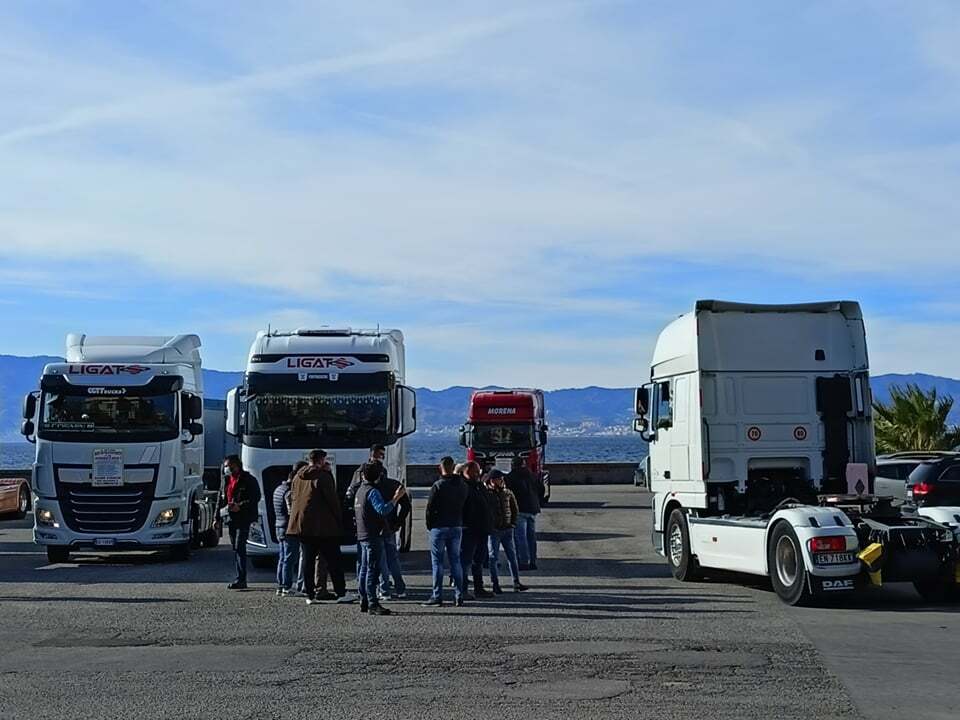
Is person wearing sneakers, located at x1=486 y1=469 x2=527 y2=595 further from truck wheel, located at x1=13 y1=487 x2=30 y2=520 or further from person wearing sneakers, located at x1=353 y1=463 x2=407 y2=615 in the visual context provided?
truck wheel, located at x1=13 y1=487 x2=30 y2=520

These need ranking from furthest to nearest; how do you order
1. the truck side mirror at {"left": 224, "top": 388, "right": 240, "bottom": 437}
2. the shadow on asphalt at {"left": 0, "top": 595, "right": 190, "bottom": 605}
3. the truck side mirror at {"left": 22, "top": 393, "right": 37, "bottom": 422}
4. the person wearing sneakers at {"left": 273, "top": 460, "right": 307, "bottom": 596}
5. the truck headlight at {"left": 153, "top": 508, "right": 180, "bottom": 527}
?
the truck headlight at {"left": 153, "top": 508, "right": 180, "bottom": 527} → the truck side mirror at {"left": 22, "top": 393, "right": 37, "bottom": 422} → the truck side mirror at {"left": 224, "top": 388, "right": 240, "bottom": 437} → the person wearing sneakers at {"left": 273, "top": 460, "right": 307, "bottom": 596} → the shadow on asphalt at {"left": 0, "top": 595, "right": 190, "bottom": 605}

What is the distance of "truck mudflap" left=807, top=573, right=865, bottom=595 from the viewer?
15.1 meters

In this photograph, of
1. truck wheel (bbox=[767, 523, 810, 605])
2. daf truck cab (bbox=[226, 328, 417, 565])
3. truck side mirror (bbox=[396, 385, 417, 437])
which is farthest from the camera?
truck side mirror (bbox=[396, 385, 417, 437])

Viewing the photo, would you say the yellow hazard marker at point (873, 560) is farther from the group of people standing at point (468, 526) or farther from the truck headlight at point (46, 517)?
the truck headlight at point (46, 517)

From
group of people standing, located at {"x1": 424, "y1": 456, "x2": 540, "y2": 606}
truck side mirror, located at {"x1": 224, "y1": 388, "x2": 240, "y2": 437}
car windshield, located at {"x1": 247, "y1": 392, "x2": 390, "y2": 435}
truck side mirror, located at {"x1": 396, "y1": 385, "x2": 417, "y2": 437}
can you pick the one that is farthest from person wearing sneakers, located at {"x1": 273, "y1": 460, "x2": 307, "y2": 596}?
truck side mirror, located at {"x1": 396, "y1": 385, "x2": 417, "y2": 437}

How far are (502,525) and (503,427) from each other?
2179 centimetres

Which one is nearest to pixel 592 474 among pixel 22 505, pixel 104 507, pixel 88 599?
pixel 22 505

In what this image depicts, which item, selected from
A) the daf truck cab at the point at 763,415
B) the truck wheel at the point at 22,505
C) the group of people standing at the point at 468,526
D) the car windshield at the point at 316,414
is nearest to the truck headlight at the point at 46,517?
the car windshield at the point at 316,414

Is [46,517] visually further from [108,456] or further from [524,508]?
[524,508]

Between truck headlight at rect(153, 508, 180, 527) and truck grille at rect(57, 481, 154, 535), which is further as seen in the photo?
truck headlight at rect(153, 508, 180, 527)

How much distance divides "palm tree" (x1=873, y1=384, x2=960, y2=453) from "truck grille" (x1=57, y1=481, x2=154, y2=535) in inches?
904

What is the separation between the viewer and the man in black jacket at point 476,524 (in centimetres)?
1670

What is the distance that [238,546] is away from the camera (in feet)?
57.8

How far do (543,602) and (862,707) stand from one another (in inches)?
266
